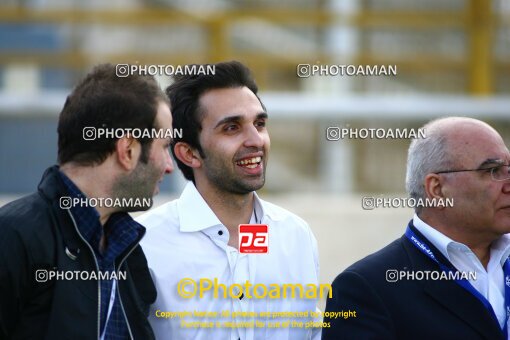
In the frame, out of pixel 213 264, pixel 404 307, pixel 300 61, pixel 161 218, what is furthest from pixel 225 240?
pixel 300 61

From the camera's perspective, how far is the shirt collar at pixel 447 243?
3301 millimetres

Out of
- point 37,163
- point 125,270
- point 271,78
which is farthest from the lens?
point 271,78

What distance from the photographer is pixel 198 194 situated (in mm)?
3523

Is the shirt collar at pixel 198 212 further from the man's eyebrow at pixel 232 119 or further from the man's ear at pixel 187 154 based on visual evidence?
the man's eyebrow at pixel 232 119

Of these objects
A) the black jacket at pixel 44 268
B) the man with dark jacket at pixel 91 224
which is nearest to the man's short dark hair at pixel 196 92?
the man with dark jacket at pixel 91 224

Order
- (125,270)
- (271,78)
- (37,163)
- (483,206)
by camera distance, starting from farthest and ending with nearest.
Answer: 1. (271,78)
2. (37,163)
3. (483,206)
4. (125,270)

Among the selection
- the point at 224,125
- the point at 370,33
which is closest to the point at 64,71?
the point at 370,33

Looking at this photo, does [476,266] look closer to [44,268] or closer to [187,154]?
[187,154]

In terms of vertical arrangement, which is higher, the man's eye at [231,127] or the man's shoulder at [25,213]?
the man's eye at [231,127]

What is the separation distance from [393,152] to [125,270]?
361 centimetres

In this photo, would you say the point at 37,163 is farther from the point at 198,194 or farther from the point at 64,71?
the point at 198,194

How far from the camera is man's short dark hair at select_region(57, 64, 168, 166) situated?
293 centimetres

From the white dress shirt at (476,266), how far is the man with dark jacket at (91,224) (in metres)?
0.93

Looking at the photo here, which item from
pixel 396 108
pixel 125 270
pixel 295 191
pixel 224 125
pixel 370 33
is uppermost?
pixel 370 33
